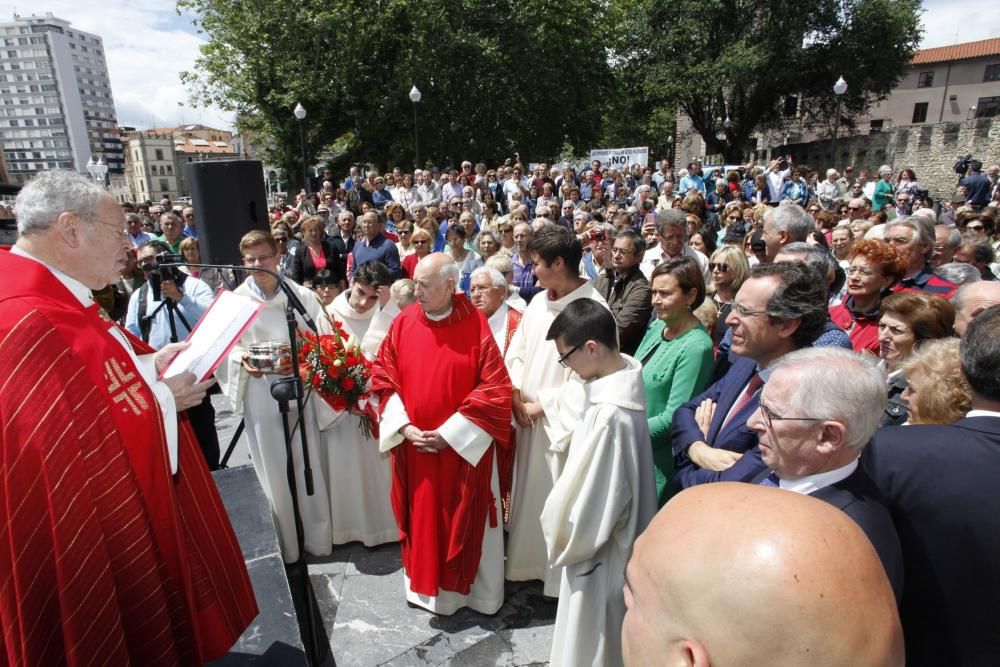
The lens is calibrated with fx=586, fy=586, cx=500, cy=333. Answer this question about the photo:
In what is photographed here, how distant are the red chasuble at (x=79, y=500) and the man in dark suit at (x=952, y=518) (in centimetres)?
222

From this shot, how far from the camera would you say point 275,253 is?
12.5 ft

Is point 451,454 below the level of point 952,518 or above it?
below

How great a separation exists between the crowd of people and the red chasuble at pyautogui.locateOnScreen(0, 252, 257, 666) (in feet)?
1.05

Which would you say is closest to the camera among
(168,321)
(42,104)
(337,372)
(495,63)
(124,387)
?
(124,387)

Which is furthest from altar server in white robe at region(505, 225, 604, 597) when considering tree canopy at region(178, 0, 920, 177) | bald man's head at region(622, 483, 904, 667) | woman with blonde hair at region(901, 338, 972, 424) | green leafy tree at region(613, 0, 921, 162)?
green leafy tree at region(613, 0, 921, 162)

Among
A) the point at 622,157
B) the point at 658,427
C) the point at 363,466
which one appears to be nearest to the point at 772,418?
the point at 658,427

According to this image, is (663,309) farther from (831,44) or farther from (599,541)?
(831,44)

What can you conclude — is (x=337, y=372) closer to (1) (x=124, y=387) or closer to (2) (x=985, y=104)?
(1) (x=124, y=387)

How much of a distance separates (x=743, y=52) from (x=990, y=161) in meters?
13.1

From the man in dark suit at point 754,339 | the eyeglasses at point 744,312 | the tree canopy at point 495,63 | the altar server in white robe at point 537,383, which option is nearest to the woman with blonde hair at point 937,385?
the man in dark suit at point 754,339

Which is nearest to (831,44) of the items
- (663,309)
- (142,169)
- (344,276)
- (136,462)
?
(344,276)

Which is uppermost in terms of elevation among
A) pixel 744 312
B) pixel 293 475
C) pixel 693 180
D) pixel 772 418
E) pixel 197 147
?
pixel 197 147

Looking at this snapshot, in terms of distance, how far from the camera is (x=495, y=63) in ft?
80.0

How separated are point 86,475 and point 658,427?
2248 mm
